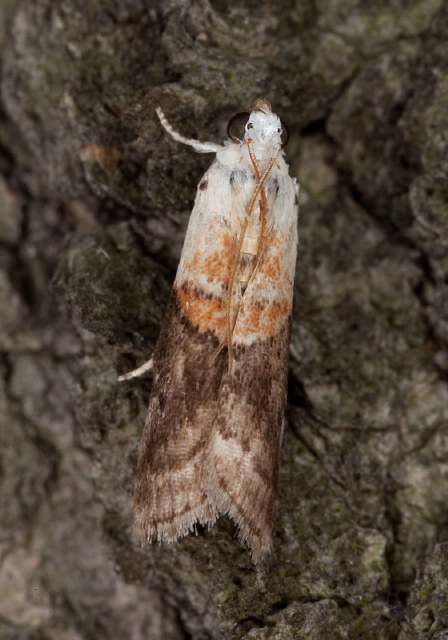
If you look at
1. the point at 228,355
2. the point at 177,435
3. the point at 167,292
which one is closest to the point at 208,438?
the point at 177,435

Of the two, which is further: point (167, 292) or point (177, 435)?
point (167, 292)

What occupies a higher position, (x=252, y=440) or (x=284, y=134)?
(x=284, y=134)

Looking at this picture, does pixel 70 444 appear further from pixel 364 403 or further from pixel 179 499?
pixel 364 403

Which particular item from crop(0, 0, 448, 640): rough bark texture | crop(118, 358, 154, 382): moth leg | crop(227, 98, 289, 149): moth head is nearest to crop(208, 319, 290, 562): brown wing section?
crop(0, 0, 448, 640): rough bark texture

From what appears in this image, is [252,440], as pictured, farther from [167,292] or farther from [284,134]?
[284,134]

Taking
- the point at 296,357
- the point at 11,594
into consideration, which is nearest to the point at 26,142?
the point at 296,357

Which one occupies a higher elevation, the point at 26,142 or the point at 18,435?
the point at 26,142
